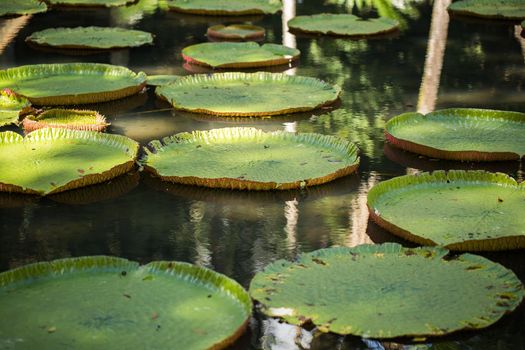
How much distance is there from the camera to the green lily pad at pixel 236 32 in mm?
6406

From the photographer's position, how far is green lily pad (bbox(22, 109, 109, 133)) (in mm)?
4348

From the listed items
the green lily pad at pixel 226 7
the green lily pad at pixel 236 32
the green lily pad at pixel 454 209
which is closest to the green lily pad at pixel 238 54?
the green lily pad at pixel 236 32

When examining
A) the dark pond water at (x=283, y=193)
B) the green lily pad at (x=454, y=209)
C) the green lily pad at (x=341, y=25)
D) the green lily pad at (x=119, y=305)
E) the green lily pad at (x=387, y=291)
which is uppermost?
the green lily pad at (x=119, y=305)

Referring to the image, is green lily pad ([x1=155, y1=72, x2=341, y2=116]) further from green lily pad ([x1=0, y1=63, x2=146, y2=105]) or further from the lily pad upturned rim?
the lily pad upturned rim

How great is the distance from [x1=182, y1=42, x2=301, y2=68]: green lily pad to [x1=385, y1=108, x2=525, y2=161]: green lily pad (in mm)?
1463

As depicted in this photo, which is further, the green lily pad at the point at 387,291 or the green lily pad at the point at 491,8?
the green lily pad at the point at 491,8

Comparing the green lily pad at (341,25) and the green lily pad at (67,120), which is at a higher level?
the green lily pad at (67,120)

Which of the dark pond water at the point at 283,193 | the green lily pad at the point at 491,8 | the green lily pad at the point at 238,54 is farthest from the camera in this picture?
the green lily pad at the point at 491,8

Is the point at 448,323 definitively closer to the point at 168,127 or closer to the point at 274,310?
the point at 274,310

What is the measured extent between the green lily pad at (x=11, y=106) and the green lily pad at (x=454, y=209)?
185 cm

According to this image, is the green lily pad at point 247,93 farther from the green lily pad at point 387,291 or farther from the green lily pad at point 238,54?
the green lily pad at point 387,291

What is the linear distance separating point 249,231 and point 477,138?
4.40 feet

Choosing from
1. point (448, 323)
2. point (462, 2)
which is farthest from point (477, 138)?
point (462, 2)

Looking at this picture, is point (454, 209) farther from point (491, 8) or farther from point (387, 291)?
point (491, 8)
